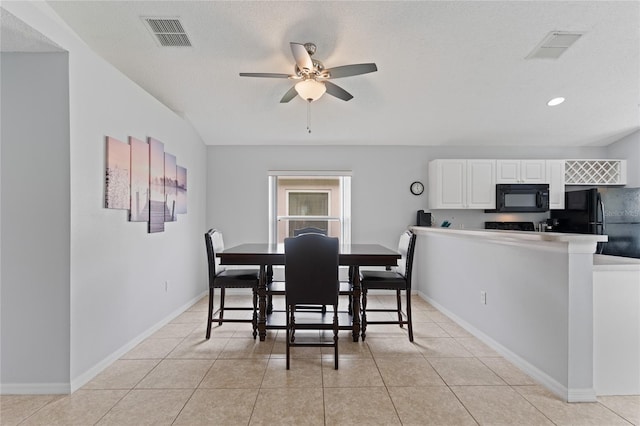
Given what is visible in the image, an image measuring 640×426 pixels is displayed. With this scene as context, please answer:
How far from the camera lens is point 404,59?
10.2 feet

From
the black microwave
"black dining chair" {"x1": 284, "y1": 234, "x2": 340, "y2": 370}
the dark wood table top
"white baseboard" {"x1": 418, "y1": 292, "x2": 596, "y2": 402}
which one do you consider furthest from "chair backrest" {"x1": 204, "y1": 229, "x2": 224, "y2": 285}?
the black microwave

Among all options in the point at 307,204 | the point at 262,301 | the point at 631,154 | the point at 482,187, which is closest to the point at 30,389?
the point at 262,301

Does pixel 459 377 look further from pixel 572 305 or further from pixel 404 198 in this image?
pixel 404 198

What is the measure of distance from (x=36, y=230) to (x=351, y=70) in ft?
8.01

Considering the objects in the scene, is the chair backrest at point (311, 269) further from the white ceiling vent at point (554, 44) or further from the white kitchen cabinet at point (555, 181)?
the white kitchen cabinet at point (555, 181)

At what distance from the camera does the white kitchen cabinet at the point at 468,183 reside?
4699 millimetres

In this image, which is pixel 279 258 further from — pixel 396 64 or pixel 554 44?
pixel 554 44

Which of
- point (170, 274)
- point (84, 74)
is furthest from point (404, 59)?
point (170, 274)

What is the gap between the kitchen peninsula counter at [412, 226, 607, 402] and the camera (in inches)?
81.9

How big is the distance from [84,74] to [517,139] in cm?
520

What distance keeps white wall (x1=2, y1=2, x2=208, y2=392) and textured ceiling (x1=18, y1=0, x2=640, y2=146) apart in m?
0.43

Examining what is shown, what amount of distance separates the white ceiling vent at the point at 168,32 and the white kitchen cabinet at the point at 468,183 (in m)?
3.54

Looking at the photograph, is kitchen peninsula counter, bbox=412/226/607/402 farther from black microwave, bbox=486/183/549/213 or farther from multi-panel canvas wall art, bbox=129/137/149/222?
multi-panel canvas wall art, bbox=129/137/149/222

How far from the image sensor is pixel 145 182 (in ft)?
10.2
